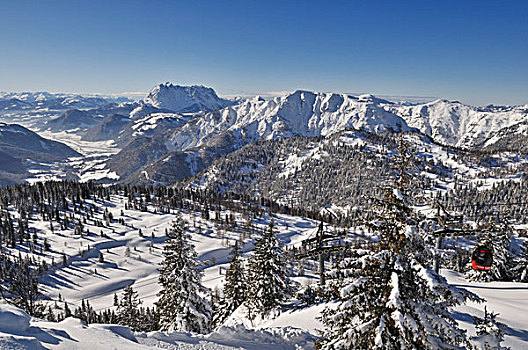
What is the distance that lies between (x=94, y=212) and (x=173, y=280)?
16648 centimetres

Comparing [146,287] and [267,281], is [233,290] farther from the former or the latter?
[146,287]

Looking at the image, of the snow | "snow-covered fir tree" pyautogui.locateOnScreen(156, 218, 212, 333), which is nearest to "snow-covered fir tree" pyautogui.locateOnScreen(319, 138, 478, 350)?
the snow

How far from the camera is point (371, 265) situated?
1141 centimetres

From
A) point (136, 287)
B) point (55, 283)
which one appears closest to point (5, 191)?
point (55, 283)

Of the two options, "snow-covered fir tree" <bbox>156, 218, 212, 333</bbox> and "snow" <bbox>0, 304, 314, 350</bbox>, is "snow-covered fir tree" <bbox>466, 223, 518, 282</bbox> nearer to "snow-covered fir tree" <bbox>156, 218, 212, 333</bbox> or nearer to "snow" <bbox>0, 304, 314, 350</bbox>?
"snow" <bbox>0, 304, 314, 350</bbox>

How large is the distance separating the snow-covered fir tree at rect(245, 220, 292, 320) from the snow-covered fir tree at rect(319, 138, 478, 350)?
18.7m

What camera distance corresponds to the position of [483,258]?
2383cm

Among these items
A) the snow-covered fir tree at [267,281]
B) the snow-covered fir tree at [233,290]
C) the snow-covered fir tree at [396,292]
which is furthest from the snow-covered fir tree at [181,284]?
the snow-covered fir tree at [396,292]

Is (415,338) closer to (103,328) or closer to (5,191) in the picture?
(103,328)

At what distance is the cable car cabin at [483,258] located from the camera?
23516 millimetres

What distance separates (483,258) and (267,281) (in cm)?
1966

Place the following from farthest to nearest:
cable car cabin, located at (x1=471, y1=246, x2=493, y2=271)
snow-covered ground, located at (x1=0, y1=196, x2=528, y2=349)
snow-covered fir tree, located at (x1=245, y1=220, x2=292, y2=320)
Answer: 1. snow-covered fir tree, located at (x1=245, y1=220, x2=292, y2=320)
2. cable car cabin, located at (x1=471, y1=246, x2=493, y2=271)
3. snow-covered ground, located at (x1=0, y1=196, x2=528, y2=349)

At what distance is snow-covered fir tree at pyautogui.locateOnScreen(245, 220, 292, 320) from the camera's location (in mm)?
30328

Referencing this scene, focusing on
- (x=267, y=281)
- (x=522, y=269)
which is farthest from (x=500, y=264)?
(x=267, y=281)
